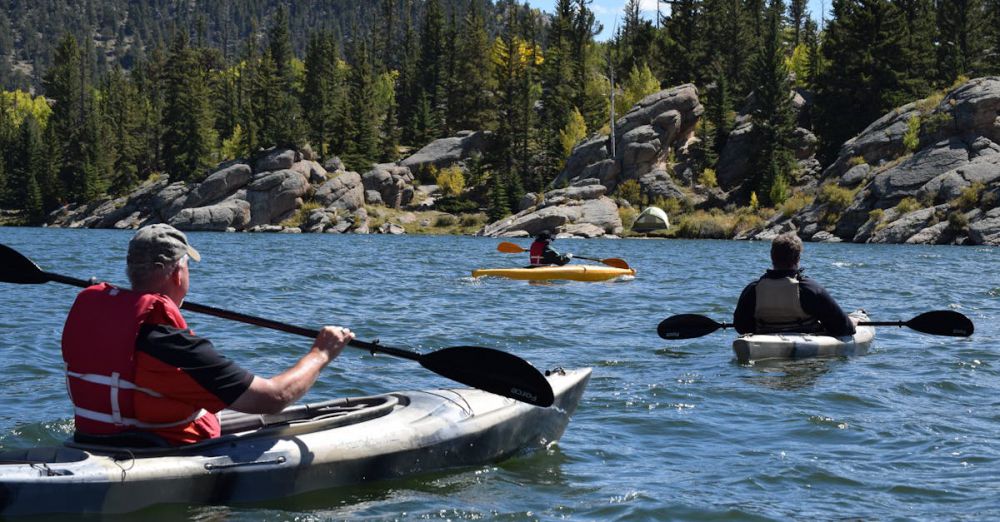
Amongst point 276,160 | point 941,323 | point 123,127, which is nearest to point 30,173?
point 123,127

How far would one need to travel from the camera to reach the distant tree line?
59.0 meters

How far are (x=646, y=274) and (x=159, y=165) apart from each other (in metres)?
68.6

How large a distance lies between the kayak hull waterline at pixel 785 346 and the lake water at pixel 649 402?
6.4 inches

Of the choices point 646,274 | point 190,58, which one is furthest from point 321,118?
point 646,274

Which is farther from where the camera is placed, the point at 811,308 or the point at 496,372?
the point at 811,308

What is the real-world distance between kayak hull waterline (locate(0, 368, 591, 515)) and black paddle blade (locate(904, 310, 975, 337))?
17.6 ft

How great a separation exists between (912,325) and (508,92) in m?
66.2

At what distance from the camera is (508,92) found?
75.6 metres

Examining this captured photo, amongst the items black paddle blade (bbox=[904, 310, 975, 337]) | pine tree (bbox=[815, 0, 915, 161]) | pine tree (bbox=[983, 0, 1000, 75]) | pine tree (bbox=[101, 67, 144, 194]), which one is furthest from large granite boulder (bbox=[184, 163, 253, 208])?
black paddle blade (bbox=[904, 310, 975, 337])

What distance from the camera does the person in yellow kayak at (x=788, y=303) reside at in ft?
33.2

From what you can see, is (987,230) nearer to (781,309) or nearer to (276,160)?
(781,309)

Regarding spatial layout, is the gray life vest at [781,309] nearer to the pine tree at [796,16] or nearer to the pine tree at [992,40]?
the pine tree at [992,40]

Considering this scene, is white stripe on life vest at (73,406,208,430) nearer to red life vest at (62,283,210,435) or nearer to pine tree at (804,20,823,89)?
red life vest at (62,283,210,435)

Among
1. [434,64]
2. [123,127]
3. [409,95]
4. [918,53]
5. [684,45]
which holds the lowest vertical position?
[123,127]
